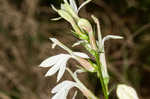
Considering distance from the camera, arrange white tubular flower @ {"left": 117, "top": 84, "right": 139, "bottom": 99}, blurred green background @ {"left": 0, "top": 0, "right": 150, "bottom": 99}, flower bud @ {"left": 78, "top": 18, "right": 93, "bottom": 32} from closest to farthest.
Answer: white tubular flower @ {"left": 117, "top": 84, "right": 139, "bottom": 99} < flower bud @ {"left": 78, "top": 18, "right": 93, "bottom": 32} < blurred green background @ {"left": 0, "top": 0, "right": 150, "bottom": 99}

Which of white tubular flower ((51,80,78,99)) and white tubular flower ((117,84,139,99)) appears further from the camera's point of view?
white tubular flower ((51,80,78,99))

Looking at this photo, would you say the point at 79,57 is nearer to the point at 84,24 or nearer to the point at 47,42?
the point at 84,24

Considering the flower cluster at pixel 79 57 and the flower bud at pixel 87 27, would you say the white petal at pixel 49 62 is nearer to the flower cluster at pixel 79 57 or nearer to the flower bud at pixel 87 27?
the flower cluster at pixel 79 57

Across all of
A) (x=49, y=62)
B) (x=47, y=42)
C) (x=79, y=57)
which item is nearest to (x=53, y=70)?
(x=49, y=62)

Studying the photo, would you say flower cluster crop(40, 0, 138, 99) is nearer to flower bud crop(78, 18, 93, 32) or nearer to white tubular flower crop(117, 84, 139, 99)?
flower bud crop(78, 18, 93, 32)

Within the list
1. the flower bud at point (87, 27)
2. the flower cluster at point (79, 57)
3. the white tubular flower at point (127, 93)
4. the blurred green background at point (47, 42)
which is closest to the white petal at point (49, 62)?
the flower cluster at point (79, 57)

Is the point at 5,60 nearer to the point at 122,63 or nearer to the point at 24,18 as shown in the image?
the point at 24,18

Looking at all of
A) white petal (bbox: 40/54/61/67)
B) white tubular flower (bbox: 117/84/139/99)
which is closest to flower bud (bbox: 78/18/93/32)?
white petal (bbox: 40/54/61/67)

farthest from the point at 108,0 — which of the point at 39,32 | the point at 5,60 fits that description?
the point at 5,60
